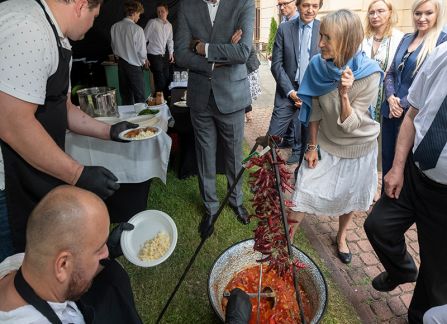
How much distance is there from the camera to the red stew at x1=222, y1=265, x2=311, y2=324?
231 centimetres

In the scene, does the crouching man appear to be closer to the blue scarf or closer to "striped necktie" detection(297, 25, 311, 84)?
the blue scarf

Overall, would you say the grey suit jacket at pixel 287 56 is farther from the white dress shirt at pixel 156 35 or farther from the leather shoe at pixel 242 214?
the white dress shirt at pixel 156 35

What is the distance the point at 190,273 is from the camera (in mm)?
3170

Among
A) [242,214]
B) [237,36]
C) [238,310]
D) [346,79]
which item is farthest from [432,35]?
A: [238,310]

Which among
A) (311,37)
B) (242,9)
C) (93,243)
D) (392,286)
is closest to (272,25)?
(311,37)

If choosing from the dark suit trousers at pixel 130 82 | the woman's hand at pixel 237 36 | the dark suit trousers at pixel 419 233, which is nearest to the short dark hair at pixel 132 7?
the dark suit trousers at pixel 130 82

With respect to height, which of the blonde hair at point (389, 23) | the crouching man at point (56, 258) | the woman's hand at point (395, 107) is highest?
the blonde hair at point (389, 23)

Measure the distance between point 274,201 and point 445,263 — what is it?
1.27m

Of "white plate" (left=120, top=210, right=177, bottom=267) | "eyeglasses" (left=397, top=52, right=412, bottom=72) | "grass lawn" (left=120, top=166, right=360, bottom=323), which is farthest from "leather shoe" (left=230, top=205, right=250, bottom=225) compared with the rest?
"eyeglasses" (left=397, top=52, right=412, bottom=72)

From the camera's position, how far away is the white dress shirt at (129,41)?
23.4ft

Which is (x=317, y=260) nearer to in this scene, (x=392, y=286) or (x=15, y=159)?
(x=392, y=286)

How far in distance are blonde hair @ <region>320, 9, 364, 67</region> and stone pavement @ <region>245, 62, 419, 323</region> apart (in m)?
1.94

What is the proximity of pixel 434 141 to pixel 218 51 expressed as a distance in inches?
75.4

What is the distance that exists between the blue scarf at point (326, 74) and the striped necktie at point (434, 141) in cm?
75
